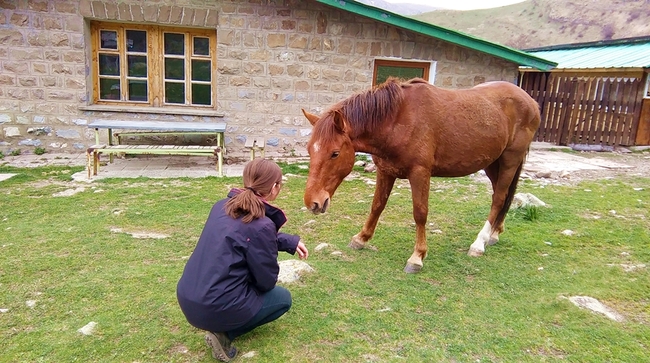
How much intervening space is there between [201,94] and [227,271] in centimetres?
725

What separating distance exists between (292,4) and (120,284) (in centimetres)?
668

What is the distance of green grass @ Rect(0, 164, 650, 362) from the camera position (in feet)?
8.63

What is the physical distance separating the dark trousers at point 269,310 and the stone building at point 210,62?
6.49 meters

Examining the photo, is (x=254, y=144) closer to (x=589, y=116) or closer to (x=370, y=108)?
(x=370, y=108)

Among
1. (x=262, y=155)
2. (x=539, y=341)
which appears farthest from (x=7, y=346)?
(x=262, y=155)

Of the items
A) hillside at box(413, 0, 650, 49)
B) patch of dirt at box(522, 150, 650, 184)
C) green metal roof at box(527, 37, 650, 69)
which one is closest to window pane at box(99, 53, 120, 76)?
patch of dirt at box(522, 150, 650, 184)

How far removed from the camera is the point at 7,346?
2.52 metres

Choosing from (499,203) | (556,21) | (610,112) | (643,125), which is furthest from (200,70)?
(556,21)

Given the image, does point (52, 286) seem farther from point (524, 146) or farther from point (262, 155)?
point (262, 155)

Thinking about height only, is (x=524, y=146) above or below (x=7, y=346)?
above

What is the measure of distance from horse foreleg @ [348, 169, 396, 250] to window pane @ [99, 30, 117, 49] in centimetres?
684

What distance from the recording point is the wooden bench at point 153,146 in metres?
7.04

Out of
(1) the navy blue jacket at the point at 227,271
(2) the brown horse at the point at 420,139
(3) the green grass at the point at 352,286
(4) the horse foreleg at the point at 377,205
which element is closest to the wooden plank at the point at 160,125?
(3) the green grass at the point at 352,286

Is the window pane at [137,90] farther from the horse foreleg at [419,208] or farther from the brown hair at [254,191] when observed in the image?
the brown hair at [254,191]
